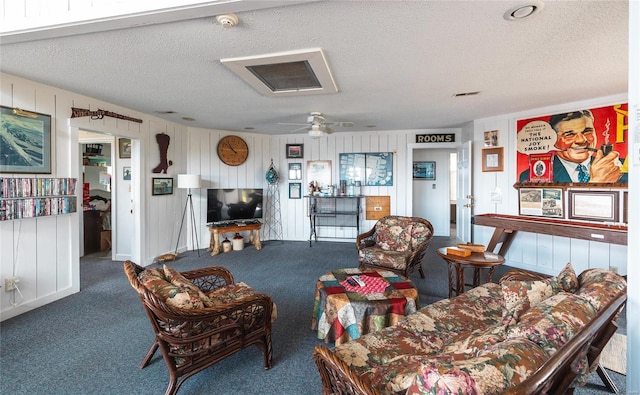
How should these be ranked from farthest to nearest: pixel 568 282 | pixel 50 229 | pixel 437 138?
pixel 437 138
pixel 50 229
pixel 568 282

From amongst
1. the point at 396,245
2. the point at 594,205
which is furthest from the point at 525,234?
the point at 396,245

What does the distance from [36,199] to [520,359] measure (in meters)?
4.06

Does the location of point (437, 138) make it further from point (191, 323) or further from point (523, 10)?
point (191, 323)

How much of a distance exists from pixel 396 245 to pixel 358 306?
1.75 meters

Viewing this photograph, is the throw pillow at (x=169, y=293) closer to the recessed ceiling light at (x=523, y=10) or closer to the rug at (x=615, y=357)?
the recessed ceiling light at (x=523, y=10)

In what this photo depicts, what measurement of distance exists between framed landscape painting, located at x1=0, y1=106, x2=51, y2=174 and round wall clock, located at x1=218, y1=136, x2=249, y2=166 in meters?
2.72

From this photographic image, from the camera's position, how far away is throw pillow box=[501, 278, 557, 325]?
147 cm

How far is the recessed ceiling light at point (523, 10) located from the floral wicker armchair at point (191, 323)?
7.78 ft

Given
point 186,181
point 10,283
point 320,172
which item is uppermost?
point 320,172

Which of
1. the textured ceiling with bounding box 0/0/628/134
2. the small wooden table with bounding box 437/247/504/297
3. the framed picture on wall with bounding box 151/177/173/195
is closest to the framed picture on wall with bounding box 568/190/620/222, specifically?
the textured ceiling with bounding box 0/0/628/134

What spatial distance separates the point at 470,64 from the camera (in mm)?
2398

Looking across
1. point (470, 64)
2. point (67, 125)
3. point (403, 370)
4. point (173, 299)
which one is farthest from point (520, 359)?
point (67, 125)

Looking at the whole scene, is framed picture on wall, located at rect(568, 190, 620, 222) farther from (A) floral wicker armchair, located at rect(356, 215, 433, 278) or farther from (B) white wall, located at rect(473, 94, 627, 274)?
(A) floral wicker armchair, located at rect(356, 215, 433, 278)

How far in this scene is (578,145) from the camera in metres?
3.62
